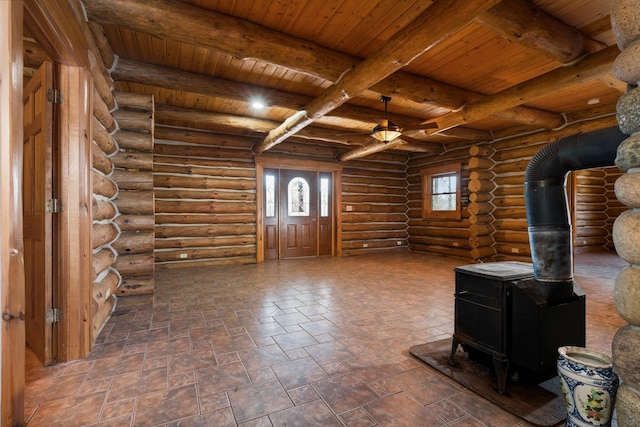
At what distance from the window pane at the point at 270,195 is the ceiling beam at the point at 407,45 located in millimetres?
3373

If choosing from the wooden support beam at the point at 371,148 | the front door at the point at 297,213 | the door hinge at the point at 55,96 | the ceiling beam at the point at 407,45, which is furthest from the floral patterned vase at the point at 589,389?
the front door at the point at 297,213

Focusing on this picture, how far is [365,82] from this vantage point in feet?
10.9

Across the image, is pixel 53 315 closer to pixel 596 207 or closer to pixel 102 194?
pixel 102 194

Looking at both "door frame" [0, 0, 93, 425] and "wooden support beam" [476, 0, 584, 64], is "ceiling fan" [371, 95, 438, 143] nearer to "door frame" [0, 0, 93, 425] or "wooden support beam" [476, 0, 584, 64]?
"wooden support beam" [476, 0, 584, 64]

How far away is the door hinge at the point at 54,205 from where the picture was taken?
2.17m

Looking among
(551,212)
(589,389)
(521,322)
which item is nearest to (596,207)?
(551,212)

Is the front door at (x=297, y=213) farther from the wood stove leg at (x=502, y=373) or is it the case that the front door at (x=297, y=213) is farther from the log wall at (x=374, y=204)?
the wood stove leg at (x=502, y=373)

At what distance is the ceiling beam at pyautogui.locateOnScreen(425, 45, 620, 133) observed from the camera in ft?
10.3

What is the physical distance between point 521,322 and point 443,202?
21.7 ft

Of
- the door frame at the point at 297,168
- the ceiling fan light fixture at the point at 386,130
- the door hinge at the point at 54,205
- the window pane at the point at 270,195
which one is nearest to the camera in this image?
the door hinge at the point at 54,205

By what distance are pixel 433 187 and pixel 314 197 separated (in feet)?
11.5

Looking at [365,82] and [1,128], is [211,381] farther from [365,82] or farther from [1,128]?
[365,82]

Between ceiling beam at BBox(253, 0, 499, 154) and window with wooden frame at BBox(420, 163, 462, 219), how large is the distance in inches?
194

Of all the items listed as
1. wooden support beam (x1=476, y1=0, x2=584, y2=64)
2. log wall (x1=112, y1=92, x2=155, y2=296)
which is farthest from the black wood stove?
log wall (x1=112, y1=92, x2=155, y2=296)
